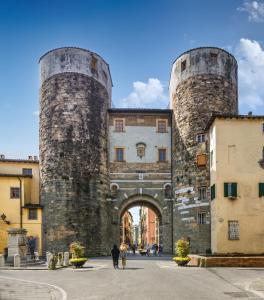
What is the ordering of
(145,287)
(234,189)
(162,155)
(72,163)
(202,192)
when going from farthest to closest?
(162,155) → (72,163) → (202,192) → (234,189) → (145,287)

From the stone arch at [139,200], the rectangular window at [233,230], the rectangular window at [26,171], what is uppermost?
the rectangular window at [26,171]

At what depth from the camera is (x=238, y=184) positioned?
99.7ft

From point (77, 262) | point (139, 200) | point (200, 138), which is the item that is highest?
point (200, 138)

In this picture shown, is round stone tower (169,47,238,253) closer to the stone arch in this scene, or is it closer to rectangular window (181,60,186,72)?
rectangular window (181,60,186,72)

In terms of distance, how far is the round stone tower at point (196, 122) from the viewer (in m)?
37.1

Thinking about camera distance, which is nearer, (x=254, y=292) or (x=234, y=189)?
(x=254, y=292)

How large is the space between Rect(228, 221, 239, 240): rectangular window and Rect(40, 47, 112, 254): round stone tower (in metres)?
13.0

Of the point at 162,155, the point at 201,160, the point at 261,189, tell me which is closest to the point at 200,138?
the point at 201,160

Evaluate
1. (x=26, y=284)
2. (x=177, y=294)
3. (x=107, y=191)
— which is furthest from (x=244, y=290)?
(x=107, y=191)

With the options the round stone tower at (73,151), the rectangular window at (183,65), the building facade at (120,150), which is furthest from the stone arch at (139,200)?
the rectangular window at (183,65)

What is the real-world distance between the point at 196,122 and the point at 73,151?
11.4 m

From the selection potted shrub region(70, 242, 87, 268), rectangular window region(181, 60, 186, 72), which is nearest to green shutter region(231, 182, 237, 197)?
potted shrub region(70, 242, 87, 268)

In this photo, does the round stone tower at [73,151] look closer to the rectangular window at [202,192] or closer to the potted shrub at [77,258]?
the rectangular window at [202,192]

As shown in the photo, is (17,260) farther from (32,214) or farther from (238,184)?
(238,184)
